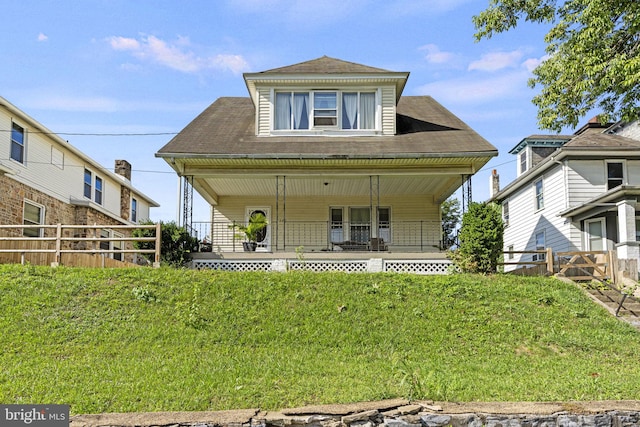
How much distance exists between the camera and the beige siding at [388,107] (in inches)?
643

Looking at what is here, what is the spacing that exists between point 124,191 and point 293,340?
21093mm

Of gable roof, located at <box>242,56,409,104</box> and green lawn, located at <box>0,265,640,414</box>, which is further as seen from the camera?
gable roof, located at <box>242,56,409,104</box>

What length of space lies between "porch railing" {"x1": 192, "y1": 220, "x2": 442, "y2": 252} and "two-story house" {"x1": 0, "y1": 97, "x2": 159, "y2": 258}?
19.8 feet

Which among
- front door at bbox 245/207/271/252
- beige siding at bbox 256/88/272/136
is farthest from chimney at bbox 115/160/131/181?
beige siding at bbox 256/88/272/136

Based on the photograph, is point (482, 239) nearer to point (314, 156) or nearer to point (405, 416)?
point (314, 156)

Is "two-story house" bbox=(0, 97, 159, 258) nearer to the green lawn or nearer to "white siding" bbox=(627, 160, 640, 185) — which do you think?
the green lawn

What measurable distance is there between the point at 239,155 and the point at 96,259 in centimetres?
478

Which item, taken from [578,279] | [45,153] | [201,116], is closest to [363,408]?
[578,279]

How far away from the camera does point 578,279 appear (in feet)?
44.1

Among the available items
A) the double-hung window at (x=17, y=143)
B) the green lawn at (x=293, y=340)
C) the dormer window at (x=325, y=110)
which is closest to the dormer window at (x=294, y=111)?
the dormer window at (x=325, y=110)

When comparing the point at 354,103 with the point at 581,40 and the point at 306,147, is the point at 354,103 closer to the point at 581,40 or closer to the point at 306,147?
the point at 306,147

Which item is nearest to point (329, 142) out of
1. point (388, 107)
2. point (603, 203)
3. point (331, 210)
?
point (388, 107)

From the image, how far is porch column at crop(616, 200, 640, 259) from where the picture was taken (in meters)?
15.1

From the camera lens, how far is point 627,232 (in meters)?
15.1
